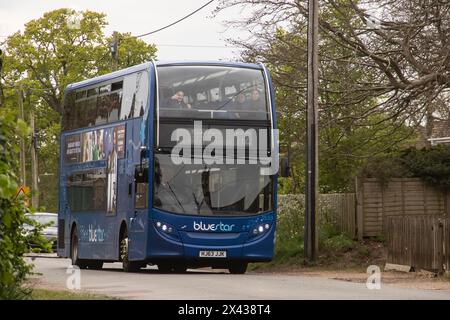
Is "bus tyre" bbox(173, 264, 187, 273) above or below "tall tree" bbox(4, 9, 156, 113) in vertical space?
below

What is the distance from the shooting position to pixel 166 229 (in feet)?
84.2

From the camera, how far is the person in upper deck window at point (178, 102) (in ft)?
83.4

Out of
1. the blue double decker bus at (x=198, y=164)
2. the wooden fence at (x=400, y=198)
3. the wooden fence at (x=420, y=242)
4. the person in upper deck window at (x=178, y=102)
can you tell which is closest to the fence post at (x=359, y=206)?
the wooden fence at (x=400, y=198)

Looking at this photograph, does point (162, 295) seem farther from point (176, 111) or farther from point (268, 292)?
point (176, 111)

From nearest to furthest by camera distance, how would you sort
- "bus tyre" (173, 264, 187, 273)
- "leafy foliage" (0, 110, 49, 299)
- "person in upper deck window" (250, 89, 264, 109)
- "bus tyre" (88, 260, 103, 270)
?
"leafy foliage" (0, 110, 49, 299)
"person in upper deck window" (250, 89, 264, 109)
"bus tyre" (173, 264, 187, 273)
"bus tyre" (88, 260, 103, 270)

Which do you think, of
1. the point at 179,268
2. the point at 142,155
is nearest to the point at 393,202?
the point at 179,268

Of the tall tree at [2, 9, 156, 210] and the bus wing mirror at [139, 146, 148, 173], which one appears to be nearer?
the bus wing mirror at [139, 146, 148, 173]

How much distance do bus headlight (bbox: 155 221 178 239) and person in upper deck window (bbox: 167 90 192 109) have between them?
2.43 metres

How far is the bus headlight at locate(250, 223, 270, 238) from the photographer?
2622cm

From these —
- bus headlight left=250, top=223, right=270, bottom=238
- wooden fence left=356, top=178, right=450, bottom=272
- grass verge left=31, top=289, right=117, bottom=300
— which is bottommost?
grass verge left=31, top=289, right=117, bottom=300

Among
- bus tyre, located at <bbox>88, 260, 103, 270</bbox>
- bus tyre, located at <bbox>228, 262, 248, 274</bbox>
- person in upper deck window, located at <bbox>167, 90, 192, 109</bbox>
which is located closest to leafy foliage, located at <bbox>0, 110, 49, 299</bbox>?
person in upper deck window, located at <bbox>167, 90, 192, 109</bbox>

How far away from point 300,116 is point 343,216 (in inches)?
221

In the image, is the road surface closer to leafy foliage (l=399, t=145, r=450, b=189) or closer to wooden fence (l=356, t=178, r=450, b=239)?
wooden fence (l=356, t=178, r=450, b=239)

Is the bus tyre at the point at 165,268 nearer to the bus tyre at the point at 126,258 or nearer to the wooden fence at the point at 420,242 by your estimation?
the bus tyre at the point at 126,258
